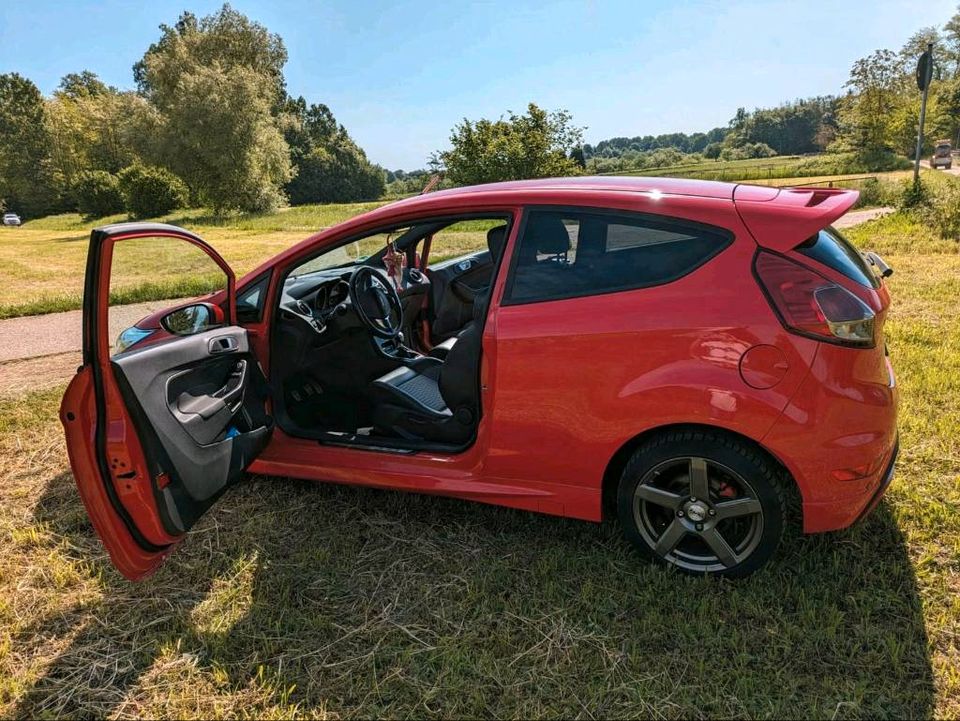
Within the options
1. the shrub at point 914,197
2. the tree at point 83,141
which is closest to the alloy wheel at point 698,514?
the shrub at point 914,197

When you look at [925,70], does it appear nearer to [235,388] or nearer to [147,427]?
[235,388]

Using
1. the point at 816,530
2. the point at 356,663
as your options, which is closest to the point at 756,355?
Result: the point at 816,530

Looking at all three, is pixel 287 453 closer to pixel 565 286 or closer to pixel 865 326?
pixel 565 286

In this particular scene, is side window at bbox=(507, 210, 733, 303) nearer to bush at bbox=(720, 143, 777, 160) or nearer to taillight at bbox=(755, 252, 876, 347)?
taillight at bbox=(755, 252, 876, 347)

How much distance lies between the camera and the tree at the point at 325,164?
71.2 metres

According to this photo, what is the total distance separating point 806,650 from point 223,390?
2.54 metres

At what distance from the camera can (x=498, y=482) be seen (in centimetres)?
279

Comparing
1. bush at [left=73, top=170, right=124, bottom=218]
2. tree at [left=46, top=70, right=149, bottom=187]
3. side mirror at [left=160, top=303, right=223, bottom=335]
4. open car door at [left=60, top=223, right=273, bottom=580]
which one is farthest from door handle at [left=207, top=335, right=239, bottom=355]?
tree at [left=46, top=70, right=149, bottom=187]

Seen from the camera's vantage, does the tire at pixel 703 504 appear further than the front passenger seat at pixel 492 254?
No

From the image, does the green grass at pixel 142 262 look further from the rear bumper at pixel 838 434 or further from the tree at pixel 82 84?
the tree at pixel 82 84

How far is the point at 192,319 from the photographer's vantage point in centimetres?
306

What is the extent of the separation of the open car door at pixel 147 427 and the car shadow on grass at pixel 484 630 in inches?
15.7

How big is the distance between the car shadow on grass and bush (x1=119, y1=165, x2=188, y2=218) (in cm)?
3772

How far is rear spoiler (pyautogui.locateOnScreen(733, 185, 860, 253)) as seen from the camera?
2221 millimetres
